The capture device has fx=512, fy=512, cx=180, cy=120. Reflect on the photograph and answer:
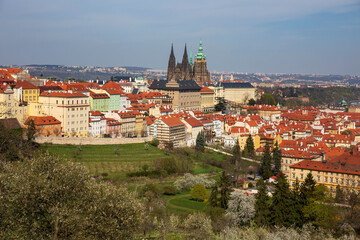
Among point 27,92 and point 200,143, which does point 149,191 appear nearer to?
point 200,143

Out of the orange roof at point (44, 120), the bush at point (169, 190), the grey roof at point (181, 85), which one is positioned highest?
the grey roof at point (181, 85)

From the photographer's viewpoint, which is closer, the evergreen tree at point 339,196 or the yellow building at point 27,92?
the evergreen tree at point 339,196

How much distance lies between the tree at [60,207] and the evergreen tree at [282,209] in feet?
46.8

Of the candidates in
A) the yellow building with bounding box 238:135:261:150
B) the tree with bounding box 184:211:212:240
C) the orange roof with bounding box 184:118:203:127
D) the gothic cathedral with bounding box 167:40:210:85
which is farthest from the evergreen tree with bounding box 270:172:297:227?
the gothic cathedral with bounding box 167:40:210:85

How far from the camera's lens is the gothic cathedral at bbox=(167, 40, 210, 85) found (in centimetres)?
12475

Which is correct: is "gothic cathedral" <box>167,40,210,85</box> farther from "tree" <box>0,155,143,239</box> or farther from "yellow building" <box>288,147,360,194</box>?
"tree" <box>0,155,143,239</box>

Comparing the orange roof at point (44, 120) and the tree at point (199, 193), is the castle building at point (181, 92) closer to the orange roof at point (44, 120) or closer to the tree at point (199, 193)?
the orange roof at point (44, 120)

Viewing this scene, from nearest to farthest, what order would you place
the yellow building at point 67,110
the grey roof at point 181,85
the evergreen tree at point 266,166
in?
1. the evergreen tree at point 266,166
2. the yellow building at point 67,110
3. the grey roof at point 181,85

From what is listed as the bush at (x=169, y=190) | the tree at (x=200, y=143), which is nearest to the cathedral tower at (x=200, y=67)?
the tree at (x=200, y=143)

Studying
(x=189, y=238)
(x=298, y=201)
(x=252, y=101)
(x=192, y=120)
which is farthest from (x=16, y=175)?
(x=252, y=101)

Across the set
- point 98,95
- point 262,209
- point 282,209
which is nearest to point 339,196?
point 282,209

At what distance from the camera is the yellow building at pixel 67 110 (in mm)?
57219

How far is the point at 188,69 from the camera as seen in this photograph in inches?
5010

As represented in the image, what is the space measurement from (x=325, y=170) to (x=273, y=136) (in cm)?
2592
